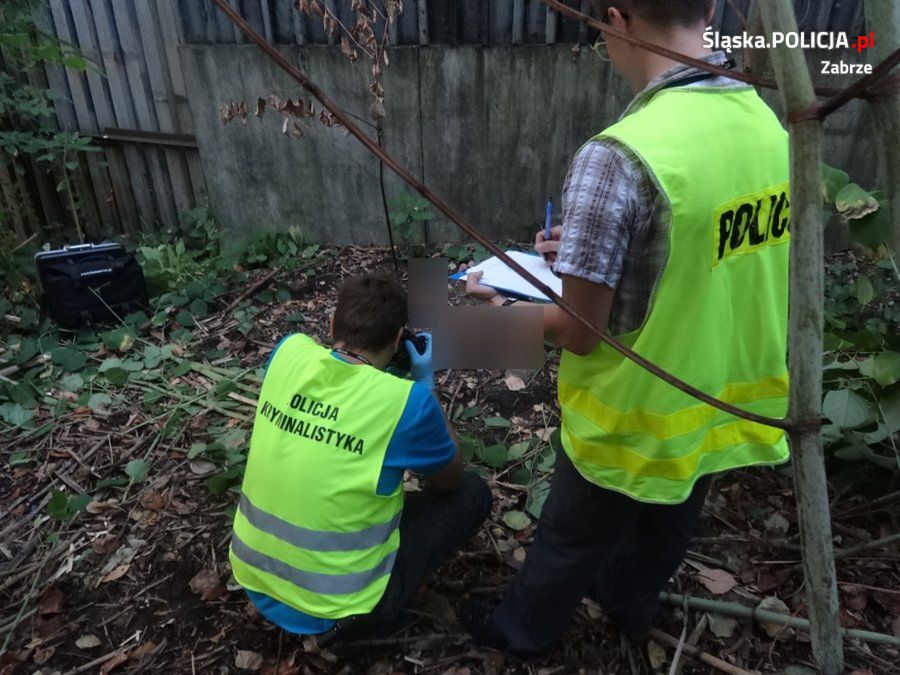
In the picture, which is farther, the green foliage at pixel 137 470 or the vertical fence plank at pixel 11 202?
the vertical fence plank at pixel 11 202

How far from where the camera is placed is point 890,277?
4.05 metres

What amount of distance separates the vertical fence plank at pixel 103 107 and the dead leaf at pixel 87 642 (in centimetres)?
465

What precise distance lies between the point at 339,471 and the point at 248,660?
0.93 meters

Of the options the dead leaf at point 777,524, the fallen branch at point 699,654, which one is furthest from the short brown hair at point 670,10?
the dead leaf at point 777,524

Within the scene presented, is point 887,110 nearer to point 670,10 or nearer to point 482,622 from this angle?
point 670,10

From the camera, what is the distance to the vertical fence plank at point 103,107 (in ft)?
16.8

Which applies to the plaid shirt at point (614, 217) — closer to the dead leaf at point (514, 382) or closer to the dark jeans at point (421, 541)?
the dark jeans at point (421, 541)

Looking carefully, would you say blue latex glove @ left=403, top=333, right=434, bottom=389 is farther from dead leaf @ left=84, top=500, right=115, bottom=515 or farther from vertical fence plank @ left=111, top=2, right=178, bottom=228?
vertical fence plank @ left=111, top=2, right=178, bottom=228

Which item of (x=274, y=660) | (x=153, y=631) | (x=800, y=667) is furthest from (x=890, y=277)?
(x=153, y=631)

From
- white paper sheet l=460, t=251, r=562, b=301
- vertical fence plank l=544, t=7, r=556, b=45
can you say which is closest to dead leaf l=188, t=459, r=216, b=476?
white paper sheet l=460, t=251, r=562, b=301

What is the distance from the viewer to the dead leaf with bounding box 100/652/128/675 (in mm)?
2126

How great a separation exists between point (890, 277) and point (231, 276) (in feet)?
15.8

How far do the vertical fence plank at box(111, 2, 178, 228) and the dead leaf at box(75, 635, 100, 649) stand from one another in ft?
14.4

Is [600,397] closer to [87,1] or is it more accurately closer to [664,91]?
[664,91]
